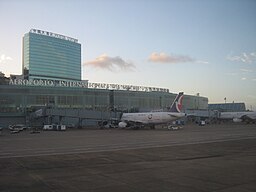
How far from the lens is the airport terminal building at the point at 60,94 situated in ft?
319

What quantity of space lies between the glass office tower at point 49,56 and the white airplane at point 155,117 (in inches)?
4314

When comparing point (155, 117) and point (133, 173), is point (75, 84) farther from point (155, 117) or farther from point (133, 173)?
point (133, 173)

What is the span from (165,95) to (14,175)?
125366mm

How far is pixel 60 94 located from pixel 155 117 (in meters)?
51.9

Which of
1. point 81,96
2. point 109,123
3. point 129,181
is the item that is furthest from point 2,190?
point 81,96

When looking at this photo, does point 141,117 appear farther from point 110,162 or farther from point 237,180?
point 237,180

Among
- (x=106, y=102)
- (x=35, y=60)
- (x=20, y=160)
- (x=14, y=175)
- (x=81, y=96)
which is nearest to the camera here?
(x=14, y=175)

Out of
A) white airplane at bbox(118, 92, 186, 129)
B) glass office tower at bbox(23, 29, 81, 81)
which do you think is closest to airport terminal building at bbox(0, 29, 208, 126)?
glass office tower at bbox(23, 29, 81, 81)

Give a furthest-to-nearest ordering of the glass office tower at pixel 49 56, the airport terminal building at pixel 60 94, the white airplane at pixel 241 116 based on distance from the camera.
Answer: the glass office tower at pixel 49 56, the white airplane at pixel 241 116, the airport terminal building at pixel 60 94

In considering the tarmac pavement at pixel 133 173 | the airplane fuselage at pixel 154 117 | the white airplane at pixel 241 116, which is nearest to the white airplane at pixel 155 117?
the airplane fuselage at pixel 154 117

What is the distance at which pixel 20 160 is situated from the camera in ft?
71.5

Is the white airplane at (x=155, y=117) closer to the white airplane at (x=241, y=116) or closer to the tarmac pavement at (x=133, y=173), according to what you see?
the tarmac pavement at (x=133, y=173)

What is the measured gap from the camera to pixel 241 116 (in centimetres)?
10781

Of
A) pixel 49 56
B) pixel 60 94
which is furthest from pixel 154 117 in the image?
pixel 49 56
